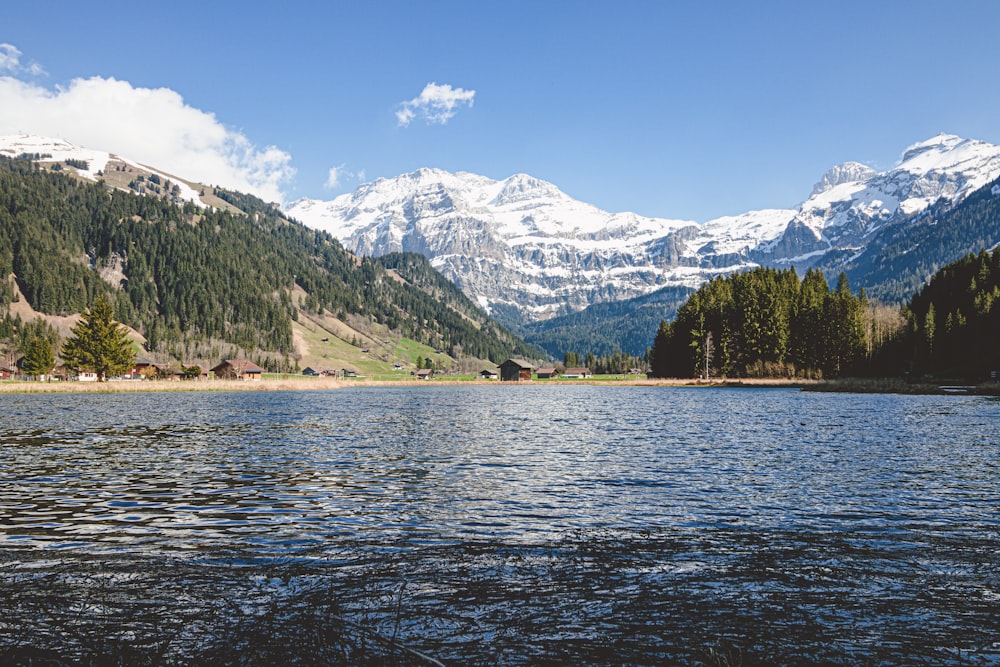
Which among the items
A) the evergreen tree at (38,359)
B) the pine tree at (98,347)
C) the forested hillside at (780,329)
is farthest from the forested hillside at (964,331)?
the evergreen tree at (38,359)

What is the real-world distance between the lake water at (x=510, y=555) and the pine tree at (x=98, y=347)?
514 feet

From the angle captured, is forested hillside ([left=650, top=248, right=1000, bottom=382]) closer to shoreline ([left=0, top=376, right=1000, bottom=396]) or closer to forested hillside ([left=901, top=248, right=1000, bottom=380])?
forested hillside ([left=901, top=248, right=1000, bottom=380])

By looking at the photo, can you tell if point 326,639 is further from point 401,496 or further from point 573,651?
point 401,496

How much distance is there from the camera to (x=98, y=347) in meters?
176

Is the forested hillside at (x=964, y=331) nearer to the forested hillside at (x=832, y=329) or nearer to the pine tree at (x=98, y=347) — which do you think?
the forested hillside at (x=832, y=329)

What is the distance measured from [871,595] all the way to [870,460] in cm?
2358

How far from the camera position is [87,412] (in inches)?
2921

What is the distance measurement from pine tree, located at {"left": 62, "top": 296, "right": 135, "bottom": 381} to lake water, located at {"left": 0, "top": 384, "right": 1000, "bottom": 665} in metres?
157

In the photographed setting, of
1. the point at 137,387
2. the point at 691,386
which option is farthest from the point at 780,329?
the point at 137,387

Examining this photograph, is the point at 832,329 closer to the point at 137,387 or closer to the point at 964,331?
the point at 964,331

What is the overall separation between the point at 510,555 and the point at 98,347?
18837 cm

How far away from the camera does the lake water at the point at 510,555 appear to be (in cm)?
1101

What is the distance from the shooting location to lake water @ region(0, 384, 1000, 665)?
11008mm

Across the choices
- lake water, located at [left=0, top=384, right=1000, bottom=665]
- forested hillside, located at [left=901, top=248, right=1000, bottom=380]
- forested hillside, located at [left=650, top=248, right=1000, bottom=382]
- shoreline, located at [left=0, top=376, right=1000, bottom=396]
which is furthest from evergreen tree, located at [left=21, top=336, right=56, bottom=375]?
forested hillside, located at [left=901, top=248, right=1000, bottom=380]
